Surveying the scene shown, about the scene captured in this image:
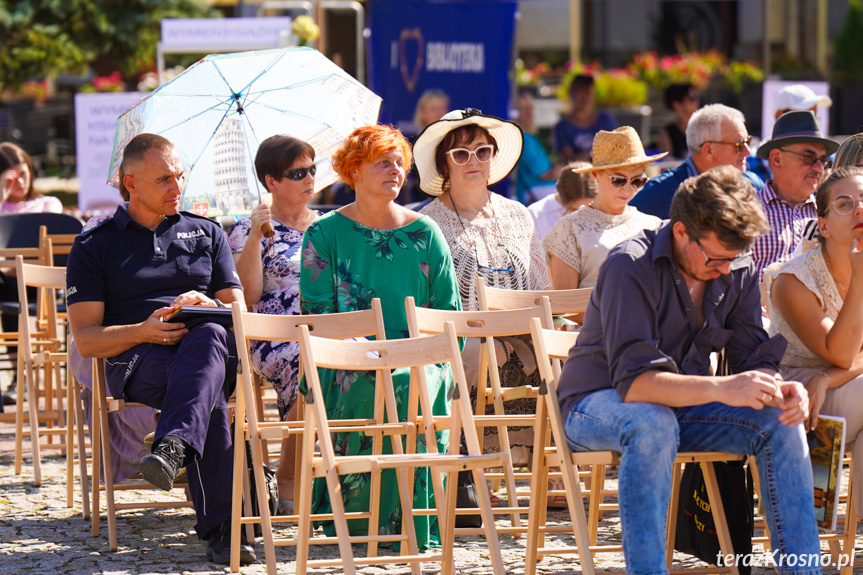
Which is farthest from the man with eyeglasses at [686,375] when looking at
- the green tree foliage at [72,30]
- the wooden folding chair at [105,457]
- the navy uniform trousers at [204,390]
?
the green tree foliage at [72,30]

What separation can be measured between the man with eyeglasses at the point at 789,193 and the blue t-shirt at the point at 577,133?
474cm

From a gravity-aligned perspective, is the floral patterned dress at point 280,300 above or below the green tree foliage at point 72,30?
below

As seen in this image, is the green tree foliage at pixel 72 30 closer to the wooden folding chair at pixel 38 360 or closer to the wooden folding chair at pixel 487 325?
the wooden folding chair at pixel 38 360

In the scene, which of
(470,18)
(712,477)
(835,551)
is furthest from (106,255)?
(470,18)

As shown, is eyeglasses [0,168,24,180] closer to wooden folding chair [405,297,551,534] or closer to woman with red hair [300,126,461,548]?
woman with red hair [300,126,461,548]

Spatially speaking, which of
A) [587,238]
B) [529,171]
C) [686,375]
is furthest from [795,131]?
[529,171]

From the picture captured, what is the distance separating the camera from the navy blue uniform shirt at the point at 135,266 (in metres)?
4.79

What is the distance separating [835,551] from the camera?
4223 millimetres

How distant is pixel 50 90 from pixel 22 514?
2172 centimetres

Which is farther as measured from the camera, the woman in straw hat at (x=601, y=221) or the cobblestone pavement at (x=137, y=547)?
the woman in straw hat at (x=601, y=221)

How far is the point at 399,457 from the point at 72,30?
1663 centimetres

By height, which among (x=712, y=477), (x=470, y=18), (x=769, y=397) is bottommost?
(x=712, y=477)

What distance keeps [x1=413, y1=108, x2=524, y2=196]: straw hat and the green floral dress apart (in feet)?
2.71

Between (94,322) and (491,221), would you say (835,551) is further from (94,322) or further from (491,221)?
(94,322)
